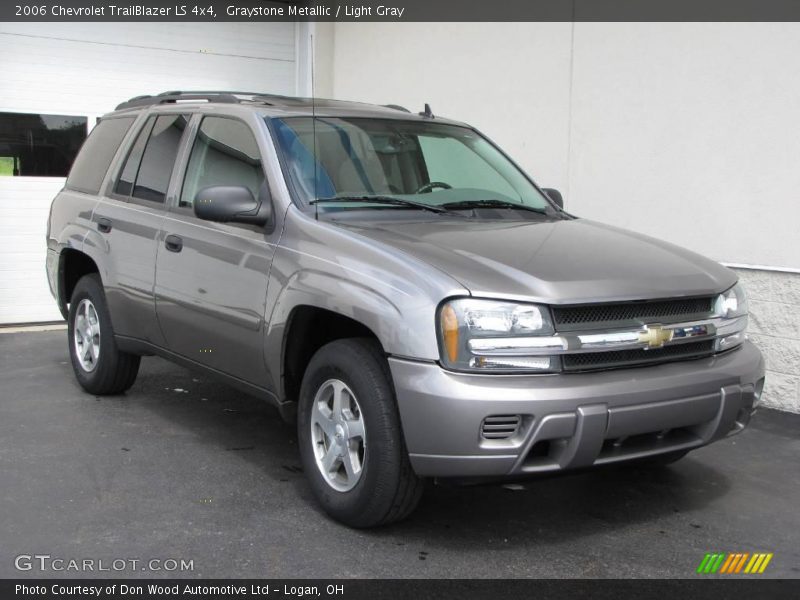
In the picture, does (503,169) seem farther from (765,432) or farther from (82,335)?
(82,335)

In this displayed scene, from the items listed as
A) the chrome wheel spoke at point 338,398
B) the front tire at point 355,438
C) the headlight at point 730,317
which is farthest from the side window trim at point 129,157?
the headlight at point 730,317

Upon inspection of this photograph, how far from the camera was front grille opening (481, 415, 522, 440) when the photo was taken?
3.77 meters

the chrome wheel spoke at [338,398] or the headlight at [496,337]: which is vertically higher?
the headlight at [496,337]

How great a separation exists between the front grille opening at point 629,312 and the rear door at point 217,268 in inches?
59.5

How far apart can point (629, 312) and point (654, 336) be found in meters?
0.14

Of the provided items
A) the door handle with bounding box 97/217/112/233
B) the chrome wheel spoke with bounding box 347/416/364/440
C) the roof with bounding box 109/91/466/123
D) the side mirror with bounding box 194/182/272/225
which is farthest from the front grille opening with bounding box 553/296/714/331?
the door handle with bounding box 97/217/112/233

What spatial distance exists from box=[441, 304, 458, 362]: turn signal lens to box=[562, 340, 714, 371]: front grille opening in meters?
0.45

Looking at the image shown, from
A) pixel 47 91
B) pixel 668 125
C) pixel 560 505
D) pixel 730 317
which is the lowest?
pixel 560 505

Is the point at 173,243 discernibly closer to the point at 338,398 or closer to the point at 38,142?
the point at 338,398

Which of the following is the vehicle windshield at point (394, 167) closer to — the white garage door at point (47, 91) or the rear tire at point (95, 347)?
the rear tire at point (95, 347)

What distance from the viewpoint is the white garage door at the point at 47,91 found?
9359mm

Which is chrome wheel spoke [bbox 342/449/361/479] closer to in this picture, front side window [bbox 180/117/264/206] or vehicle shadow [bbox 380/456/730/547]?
vehicle shadow [bbox 380/456/730/547]

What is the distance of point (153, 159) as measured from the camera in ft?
19.5

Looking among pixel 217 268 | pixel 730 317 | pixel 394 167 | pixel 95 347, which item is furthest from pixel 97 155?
pixel 730 317
